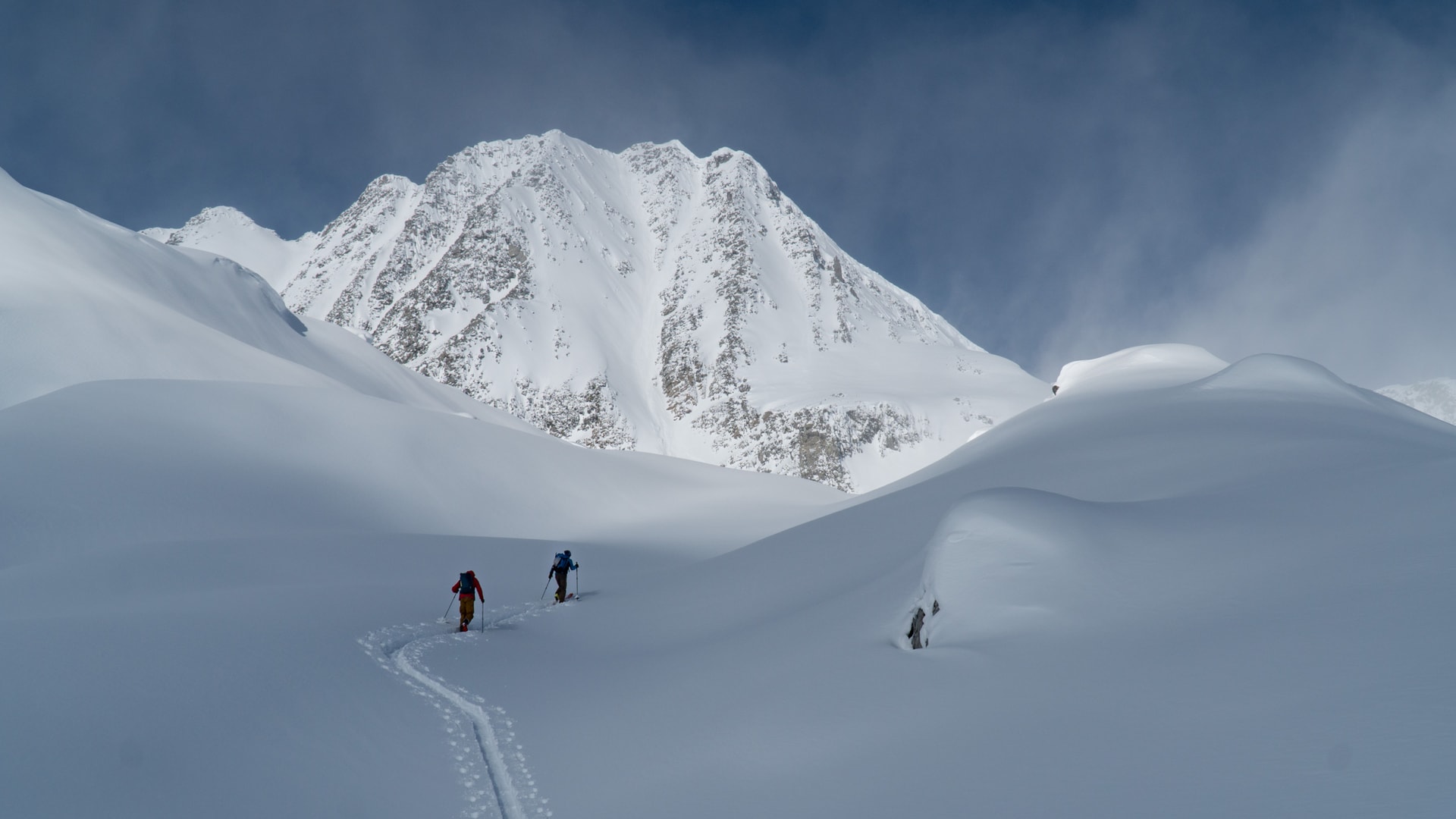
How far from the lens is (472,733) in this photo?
6.88 meters

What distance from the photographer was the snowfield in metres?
4.16

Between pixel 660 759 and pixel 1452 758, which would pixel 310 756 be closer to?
pixel 660 759

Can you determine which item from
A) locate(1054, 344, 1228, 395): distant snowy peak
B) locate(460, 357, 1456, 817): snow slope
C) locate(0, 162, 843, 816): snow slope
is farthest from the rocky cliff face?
locate(460, 357, 1456, 817): snow slope

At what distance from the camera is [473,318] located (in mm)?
146375

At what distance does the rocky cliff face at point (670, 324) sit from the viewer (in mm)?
125500

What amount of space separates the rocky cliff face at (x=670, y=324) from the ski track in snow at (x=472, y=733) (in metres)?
106

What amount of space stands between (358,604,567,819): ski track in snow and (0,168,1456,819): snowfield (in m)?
0.04

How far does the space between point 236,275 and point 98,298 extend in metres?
24.6

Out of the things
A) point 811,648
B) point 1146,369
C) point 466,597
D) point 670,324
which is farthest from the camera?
point 670,324

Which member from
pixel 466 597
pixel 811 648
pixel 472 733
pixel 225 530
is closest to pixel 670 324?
pixel 225 530

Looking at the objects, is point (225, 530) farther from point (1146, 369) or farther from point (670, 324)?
point (670, 324)

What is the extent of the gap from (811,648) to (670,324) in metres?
150

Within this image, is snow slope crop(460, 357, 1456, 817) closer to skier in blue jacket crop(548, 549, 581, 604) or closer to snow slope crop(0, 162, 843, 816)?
snow slope crop(0, 162, 843, 816)

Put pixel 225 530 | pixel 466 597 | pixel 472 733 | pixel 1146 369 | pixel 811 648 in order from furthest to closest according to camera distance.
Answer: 1. pixel 1146 369
2. pixel 225 530
3. pixel 466 597
4. pixel 811 648
5. pixel 472 733
